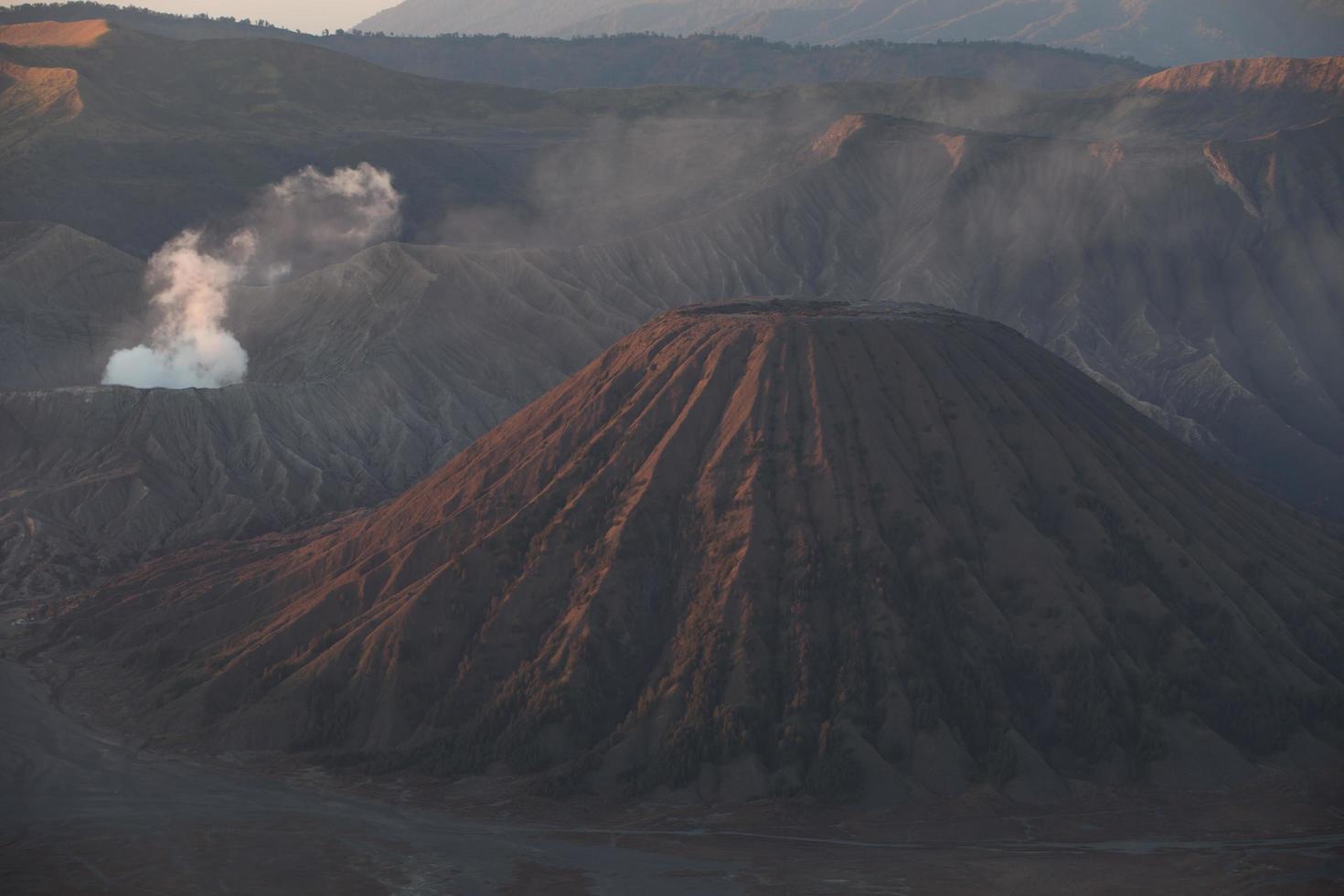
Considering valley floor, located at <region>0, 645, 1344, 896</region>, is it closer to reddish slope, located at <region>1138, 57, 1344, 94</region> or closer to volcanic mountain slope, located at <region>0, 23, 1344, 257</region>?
volcanic mountain slope, located at <region>0, 23, 1344, 257</region>

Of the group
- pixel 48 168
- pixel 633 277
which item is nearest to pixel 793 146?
pixel 633 277

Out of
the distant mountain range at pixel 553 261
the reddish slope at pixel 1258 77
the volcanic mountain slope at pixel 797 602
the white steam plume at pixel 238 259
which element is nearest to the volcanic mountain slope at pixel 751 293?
the distant mountain range at pixel 553 261

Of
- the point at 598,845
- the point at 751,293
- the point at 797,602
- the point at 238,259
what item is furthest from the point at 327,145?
the point at 598,845

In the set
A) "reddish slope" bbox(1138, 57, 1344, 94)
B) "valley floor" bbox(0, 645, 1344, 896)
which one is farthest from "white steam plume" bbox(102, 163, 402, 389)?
"reddish slope" bbox(1138, 57, 1344, 94)

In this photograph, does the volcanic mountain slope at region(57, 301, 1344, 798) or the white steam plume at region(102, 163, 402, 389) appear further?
the white steam plume at region(102, 163, 402, 389)

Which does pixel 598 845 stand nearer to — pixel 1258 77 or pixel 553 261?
pixel 553 261

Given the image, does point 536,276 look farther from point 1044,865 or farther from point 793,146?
point 1044,865

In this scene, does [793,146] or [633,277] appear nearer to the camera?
[633,277]
